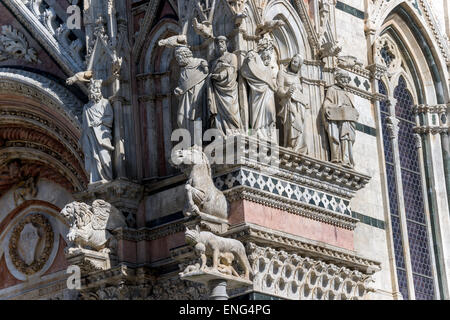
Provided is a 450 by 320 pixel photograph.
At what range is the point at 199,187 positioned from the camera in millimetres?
19406

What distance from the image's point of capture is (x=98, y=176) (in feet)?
70.2

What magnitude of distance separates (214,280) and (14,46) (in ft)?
22.7

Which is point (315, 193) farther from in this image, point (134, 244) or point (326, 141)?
point (134, 244)

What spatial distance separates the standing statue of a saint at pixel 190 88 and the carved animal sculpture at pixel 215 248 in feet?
5.80

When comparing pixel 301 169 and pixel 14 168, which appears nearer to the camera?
pixel 301 169

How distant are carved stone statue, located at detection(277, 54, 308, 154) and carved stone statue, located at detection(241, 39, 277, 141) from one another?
438 mm

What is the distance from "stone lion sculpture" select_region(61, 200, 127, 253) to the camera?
2084cm

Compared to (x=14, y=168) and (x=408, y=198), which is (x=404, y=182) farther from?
(x=14, y=168)

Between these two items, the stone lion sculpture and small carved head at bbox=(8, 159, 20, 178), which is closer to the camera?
the stone lion sculpture

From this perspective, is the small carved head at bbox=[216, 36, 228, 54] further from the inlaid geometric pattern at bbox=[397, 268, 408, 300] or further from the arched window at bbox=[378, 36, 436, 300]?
the inlaid geometric pattern at bbox=[397, 268, 408, 300]

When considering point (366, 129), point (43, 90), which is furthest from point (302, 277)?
point (43, 90)

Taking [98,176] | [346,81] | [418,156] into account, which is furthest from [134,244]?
[418,156]

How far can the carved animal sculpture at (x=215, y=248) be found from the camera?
62.1 feet

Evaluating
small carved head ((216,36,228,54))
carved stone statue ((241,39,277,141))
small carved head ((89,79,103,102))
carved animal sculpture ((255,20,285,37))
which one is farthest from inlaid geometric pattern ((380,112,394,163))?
small carved head ((89,79,103,102))
